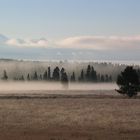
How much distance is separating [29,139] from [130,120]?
14.2 m

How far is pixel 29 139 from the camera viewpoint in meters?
27.1

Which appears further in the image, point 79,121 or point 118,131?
point 79,121

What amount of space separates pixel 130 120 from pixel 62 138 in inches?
523

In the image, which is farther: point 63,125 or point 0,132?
point 63,125

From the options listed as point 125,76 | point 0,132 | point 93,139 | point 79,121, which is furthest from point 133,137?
point 125,76

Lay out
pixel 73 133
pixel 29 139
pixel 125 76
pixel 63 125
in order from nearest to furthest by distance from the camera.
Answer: pixel 29 139
pixel 73 133
pixel 63 125
pixel 125 76

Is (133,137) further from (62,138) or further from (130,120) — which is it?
(130,120)

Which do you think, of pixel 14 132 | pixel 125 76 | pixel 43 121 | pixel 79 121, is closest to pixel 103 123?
pixel 79 121

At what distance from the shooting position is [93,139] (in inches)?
1069

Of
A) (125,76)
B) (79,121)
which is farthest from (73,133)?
(125,76)

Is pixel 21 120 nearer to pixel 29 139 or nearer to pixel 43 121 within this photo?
pixel 43 121

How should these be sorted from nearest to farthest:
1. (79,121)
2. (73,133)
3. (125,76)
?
(73,133)
(79,121)
(125,76)

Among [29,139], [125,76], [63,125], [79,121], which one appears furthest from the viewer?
[125,76]

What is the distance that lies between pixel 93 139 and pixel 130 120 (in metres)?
12.9
